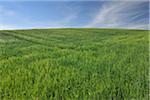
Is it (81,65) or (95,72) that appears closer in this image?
(95,72)

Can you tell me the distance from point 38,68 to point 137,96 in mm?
3531

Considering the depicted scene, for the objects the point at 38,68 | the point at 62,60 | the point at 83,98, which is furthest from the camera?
the point at 62,60

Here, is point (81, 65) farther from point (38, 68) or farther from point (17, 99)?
point (17, 99)

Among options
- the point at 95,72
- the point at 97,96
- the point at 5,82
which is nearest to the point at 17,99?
the point at 5,82

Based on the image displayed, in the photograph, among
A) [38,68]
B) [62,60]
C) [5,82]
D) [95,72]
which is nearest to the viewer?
[5,82]

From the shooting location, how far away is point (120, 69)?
6.68m

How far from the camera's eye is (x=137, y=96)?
15.9ft

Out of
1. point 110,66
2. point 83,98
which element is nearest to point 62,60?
point 110,66

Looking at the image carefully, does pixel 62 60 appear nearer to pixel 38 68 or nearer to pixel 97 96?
pixel 38 68

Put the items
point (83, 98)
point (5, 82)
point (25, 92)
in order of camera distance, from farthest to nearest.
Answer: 1. point (5, 82)
2. point (25, 92)
3. point (83, 98)

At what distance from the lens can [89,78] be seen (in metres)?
5.92

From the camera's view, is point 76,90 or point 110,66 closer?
point 76,90

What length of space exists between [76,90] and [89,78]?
95 centimetres

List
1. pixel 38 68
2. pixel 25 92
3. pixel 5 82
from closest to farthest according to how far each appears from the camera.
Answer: pixel 25 92 < pixel 5 82 < pixel 38 68
